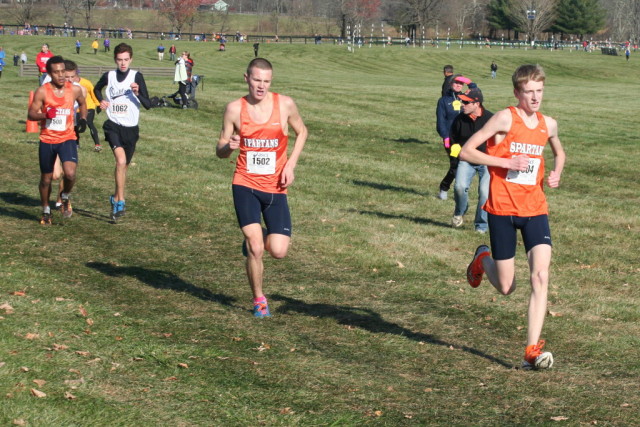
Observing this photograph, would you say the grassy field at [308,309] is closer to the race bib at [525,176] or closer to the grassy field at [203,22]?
the race bib at [525,176]

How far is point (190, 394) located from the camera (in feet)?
21.5

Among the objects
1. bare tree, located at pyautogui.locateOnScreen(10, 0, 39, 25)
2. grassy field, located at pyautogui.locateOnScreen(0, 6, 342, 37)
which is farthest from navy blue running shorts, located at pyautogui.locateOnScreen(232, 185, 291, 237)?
grassy field, located at pyautogui.locateOnScreen(0, 6, 342, 37)

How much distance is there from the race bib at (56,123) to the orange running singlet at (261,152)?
557 centimetres

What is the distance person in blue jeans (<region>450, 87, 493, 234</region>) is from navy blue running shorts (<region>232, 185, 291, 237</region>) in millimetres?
4565

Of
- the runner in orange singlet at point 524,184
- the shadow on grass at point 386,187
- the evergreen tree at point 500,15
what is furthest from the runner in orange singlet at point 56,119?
the evergreen tree at point 500,15

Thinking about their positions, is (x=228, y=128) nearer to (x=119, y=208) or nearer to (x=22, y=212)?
(x=119, y=208)

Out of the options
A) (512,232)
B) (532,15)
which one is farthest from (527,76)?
(532,15)

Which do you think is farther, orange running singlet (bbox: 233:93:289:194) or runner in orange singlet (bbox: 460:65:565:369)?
orange running singlet (bbox: 233:93:289:194)

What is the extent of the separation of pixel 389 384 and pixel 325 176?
12953 mm

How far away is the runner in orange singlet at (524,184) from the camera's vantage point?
7328mm

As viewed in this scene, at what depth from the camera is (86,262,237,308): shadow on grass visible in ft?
32.2

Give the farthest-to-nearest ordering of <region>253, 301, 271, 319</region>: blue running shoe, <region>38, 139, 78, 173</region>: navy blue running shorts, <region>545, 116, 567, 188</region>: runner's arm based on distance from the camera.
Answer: <region>38, 139, 78, 173</region>: navy blue running shorts → <region>253, 301, 271, 319</region>: blue running shoe → <region>545, 116, 567, 188</region>: runner's arm

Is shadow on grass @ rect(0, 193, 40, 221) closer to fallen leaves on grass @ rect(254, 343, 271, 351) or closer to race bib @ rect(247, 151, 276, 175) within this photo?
race bib @ rect(247, 151, 276, 175)

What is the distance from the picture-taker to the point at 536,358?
728 centimetres
